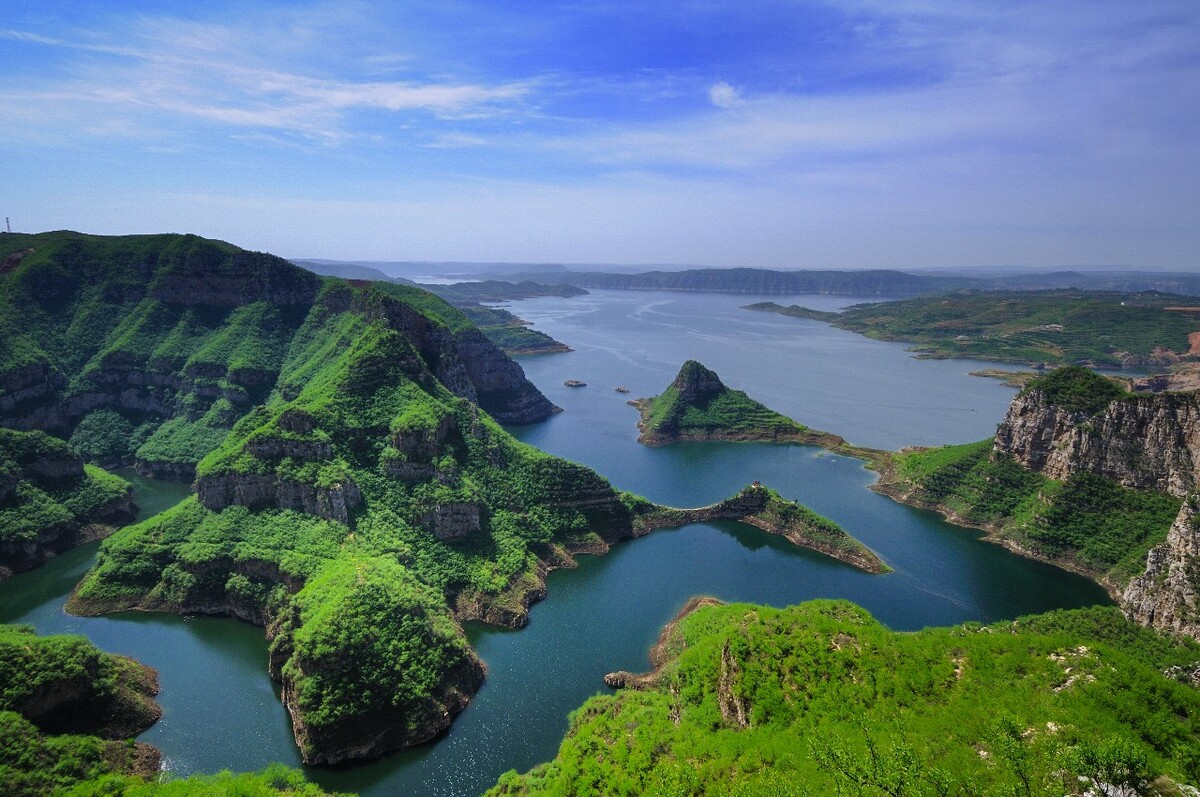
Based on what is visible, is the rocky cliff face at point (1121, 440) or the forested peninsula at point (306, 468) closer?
the forested peninsula at point (306, 468)

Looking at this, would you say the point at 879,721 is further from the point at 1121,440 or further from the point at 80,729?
the point at 1121,440

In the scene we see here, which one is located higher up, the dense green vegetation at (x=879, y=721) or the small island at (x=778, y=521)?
the dense green vegetation at (x=879, y=721)

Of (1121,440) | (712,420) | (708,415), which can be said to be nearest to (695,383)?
(708,415)

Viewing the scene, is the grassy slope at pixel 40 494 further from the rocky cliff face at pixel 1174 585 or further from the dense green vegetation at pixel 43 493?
the rocky cliff face at pixel 1174 585

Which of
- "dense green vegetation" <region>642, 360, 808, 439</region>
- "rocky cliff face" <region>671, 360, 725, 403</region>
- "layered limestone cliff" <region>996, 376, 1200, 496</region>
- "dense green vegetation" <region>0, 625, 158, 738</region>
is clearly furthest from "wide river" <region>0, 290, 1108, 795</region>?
"layered limestone cliff" <region>996, 376, 1200, 496</region>

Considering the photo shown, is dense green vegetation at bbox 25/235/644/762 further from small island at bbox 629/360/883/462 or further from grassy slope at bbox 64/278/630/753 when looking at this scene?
small island at bbox 629/360/883/462

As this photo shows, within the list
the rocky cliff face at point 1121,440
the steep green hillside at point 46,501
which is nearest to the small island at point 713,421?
the rocky cliff face at point 1121,440
